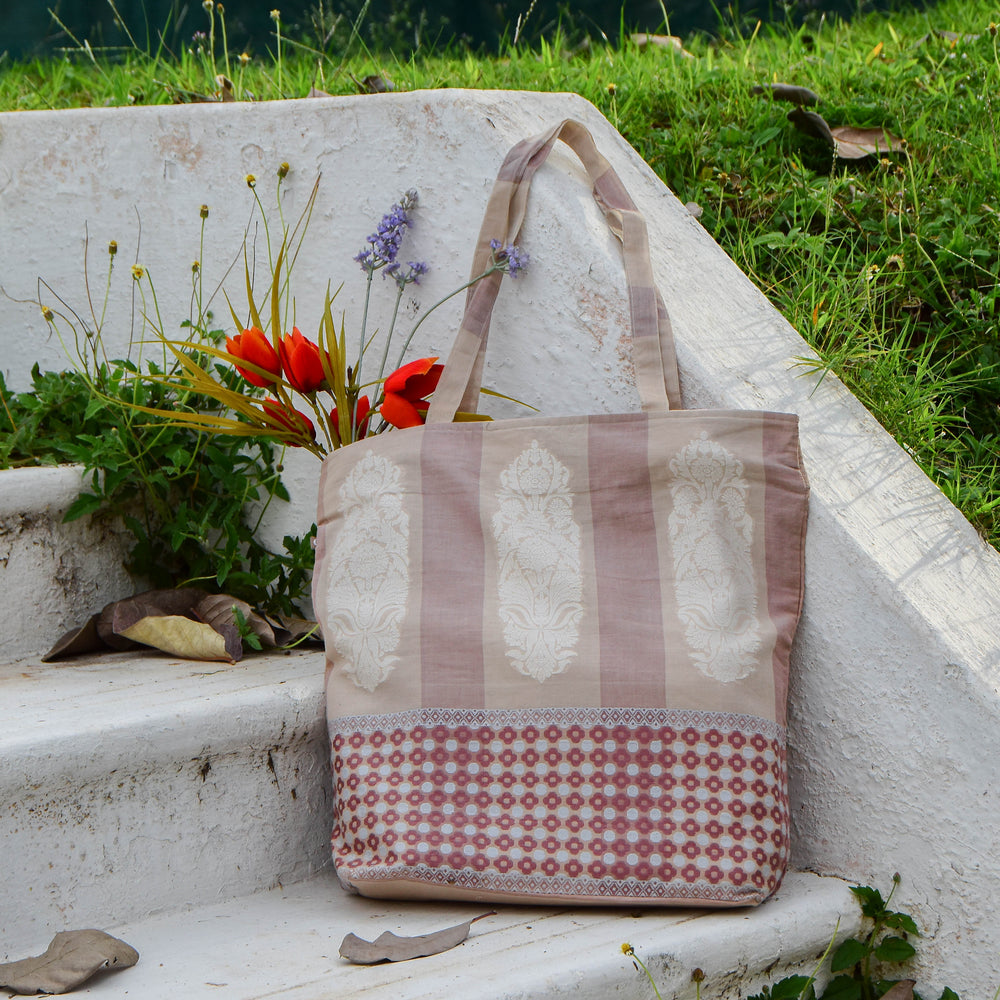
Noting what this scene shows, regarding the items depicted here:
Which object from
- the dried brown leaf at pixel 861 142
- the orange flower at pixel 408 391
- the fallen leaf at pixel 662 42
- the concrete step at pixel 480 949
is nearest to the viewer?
the concrete step at pixel 480 949

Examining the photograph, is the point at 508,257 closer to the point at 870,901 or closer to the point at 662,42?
the point at 870,901

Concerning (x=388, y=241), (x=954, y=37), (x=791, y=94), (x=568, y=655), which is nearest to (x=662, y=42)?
(x=954, y=37)

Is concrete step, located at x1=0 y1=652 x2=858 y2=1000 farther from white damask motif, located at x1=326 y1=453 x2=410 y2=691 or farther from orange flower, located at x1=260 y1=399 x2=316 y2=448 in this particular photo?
orange flower, located at x1=260 y1=399 x2=316 y2=448

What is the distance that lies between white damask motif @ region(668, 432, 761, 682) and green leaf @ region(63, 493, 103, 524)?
89 cm

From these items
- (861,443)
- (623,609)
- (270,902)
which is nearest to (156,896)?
(270,902)

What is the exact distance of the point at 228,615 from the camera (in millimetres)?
1588

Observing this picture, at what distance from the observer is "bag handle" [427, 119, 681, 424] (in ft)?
4.37

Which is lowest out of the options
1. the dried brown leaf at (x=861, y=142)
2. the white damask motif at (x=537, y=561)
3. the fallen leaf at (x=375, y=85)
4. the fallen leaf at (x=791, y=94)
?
the white damask motif at (x=537, y=561)

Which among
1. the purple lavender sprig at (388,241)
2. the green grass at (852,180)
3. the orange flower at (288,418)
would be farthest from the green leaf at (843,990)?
the purple lavender sprig at (388,241)

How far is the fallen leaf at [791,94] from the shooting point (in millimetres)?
1982

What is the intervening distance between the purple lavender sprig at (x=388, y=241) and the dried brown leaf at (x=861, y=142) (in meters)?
0.84

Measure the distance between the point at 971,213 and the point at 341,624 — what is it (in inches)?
47.8

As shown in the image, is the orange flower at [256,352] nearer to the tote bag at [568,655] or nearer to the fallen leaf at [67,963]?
the tote bag at [568,655]

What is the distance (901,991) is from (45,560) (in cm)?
132
